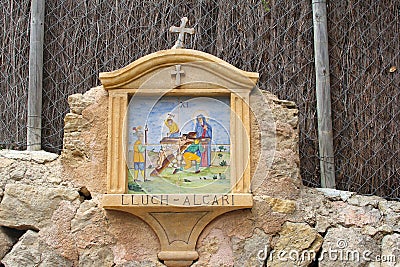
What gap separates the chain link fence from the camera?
442cm

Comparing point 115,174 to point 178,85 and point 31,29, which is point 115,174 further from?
point 31,29

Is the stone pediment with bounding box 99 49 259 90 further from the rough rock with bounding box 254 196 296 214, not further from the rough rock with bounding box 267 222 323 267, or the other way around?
the rough rock with bounding box 267 222 323 267

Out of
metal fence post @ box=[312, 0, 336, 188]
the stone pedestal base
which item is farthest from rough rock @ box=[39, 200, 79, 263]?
metal fence post @ box=[312, 0, 336, 188]

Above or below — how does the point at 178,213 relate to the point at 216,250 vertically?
above

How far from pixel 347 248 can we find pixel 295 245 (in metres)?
0.30

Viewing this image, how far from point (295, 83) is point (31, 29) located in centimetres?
179

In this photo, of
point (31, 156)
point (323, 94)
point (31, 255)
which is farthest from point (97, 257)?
point (323, 94)

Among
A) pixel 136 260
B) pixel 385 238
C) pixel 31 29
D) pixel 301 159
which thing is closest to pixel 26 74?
pixel 31 29

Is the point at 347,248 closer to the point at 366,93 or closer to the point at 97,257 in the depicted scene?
the point at 366,93

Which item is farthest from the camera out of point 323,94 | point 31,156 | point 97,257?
point 323,94

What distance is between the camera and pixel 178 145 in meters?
3.82

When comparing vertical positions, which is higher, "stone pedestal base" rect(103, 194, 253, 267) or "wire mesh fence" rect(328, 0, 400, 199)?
"wire mesh fence" rect(328, 0, 400, 199)

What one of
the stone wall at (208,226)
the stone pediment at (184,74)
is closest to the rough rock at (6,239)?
the stone wall at (208,226)

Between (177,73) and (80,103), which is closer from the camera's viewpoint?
(177,73)
